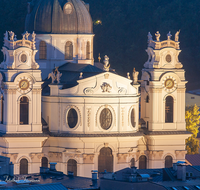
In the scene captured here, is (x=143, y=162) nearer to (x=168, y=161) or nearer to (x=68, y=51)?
(x=168, y=161)

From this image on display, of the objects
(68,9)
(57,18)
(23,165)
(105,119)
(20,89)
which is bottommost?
(23,165)

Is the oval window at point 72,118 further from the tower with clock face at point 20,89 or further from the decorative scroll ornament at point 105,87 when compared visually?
the decorative scroll ornament at point 105,87

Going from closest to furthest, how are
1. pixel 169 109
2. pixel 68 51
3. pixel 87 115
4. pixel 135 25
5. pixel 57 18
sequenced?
pixel 87 115 < pixel 169 109 < pixel 57 18 < pixel 68 51 < pixel 135 25

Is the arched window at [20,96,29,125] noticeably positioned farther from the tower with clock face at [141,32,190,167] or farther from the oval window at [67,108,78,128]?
the tower with clock face at [141,32,190,167]

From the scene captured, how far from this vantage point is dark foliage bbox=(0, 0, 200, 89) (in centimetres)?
13412

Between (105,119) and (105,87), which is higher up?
(105,87)

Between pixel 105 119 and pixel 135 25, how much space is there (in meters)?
57.8

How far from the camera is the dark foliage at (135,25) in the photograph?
13412cm

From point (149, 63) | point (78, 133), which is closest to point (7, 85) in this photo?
point (78, 133)

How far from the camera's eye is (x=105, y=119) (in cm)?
8362

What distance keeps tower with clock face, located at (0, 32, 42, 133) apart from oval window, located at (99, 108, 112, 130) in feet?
15.7

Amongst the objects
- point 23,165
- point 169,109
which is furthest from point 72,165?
point 169,109

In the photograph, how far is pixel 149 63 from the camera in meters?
86.9

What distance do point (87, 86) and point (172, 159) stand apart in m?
9.31
